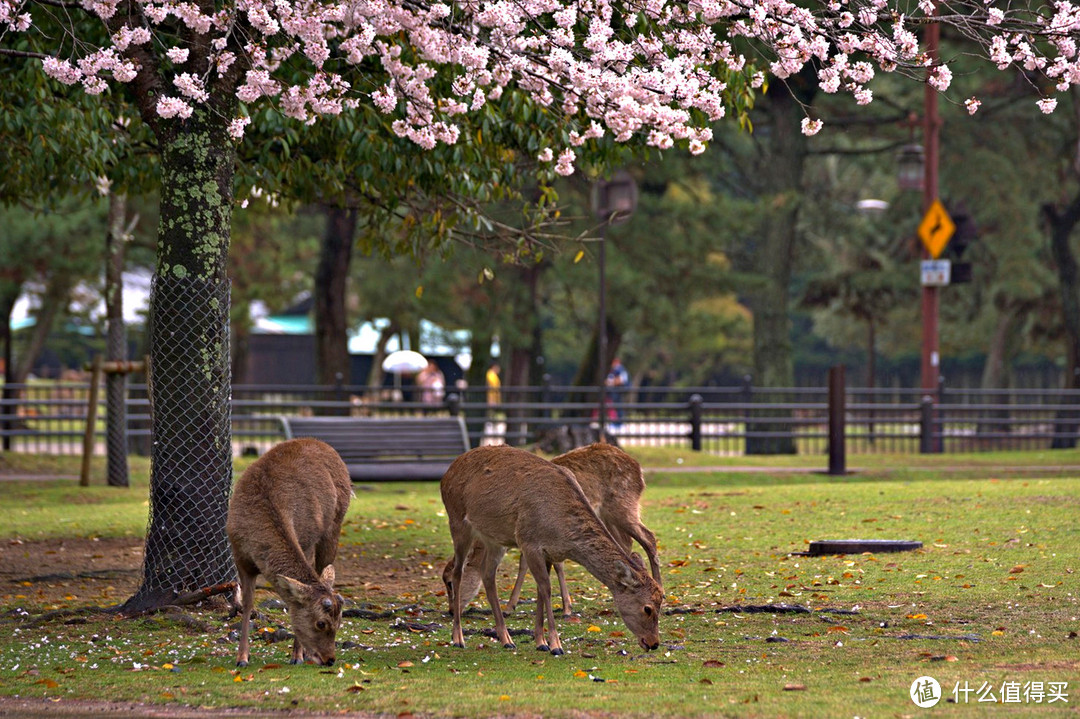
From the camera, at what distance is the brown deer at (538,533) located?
7.81 m

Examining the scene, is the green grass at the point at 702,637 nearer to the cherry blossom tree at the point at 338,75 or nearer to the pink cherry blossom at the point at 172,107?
the cherry blossom tree at the point at 338,75

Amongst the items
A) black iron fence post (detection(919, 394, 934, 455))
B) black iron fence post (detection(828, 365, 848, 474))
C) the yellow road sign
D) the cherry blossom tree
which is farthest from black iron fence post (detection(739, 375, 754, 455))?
the cherry blossom tree

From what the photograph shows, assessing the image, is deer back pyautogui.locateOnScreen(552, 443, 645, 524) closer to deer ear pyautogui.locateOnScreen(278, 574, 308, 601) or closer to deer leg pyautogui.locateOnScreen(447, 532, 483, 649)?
deer leg pyautogui.locateOnScreen(447, 532, 483, 649)

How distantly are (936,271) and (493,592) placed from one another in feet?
62.5

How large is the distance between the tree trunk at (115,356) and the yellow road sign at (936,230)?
14292mm

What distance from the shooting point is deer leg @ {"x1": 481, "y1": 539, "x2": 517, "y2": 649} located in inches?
329

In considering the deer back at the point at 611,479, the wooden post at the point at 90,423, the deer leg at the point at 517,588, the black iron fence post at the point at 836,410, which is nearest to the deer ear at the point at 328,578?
the deer leg at the point at 517,588

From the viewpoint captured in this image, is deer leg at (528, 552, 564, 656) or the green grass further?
deer leg at (528, 552, 564, 656)

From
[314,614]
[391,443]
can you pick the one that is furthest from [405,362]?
[314,614]

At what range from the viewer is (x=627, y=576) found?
25.6ft

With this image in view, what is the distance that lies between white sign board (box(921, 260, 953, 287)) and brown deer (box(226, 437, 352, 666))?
18.6 meters

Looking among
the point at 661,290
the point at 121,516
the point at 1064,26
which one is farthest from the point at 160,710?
the point at 661,290

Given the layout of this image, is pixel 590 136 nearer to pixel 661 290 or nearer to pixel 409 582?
pixel 409 582

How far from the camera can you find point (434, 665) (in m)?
7.76
